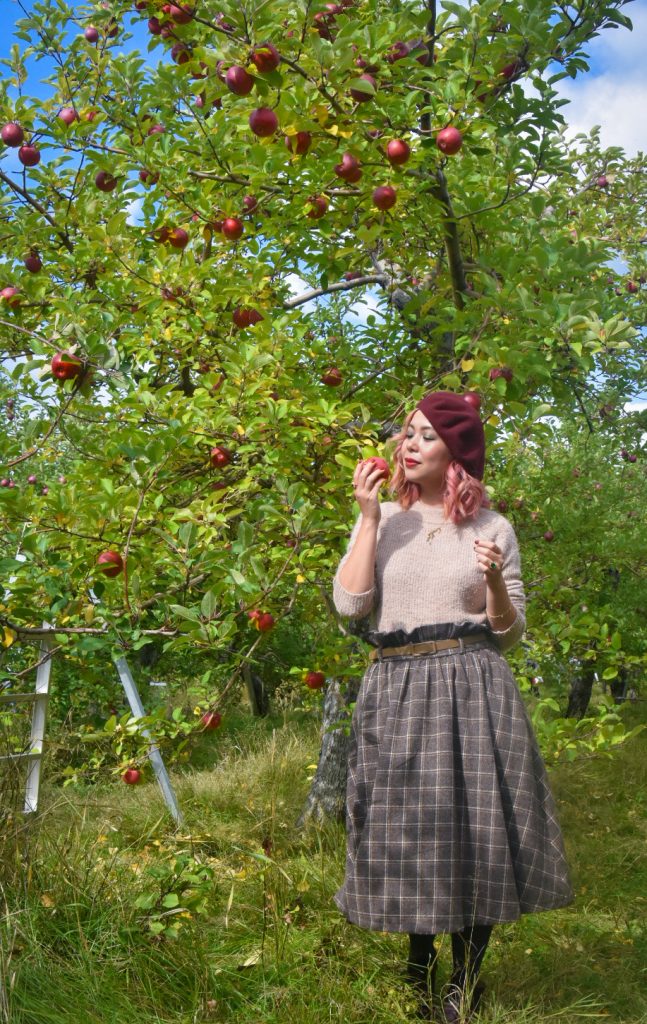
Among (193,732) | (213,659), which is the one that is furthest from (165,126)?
(213,659)

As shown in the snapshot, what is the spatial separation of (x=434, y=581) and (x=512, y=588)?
0.21 metres

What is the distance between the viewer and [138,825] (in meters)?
4.64

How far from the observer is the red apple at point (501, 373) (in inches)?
110

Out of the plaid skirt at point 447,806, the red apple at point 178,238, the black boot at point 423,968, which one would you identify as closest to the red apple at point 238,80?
the red apple at point 178,238

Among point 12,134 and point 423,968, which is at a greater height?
point 12,134

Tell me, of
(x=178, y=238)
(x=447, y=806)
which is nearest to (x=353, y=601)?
(x=447, y=806)

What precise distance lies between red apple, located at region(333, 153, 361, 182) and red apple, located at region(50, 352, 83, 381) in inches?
42.2

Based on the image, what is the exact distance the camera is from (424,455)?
2453mm

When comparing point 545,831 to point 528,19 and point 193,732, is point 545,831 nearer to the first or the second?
point 193,732

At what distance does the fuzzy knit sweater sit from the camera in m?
2.30

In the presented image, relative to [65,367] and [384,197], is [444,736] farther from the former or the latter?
[384,197]

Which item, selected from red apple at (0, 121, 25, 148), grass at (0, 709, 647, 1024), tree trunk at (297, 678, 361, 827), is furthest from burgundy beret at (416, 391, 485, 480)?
tree trunk at (297, 678, 361, 827)

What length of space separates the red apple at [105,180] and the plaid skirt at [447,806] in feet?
7.77

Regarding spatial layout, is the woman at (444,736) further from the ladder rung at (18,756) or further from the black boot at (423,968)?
the ladder rung at (18,756)
